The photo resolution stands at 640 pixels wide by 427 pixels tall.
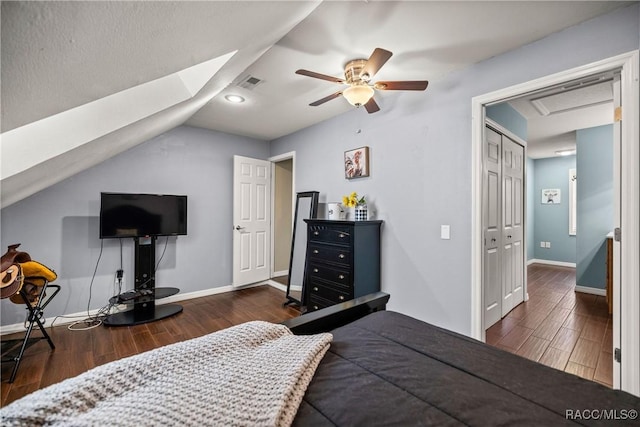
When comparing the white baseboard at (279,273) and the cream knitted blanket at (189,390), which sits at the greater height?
the cream knitted blanket at (189,390)

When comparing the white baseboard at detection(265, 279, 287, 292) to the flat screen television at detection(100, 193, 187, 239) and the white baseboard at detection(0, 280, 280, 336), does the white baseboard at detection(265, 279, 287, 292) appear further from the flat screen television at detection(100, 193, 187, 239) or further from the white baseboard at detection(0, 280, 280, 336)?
the flat screen television at detection(100, 193, 187, 239)

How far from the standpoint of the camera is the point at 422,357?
101 cm

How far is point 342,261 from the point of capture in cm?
280

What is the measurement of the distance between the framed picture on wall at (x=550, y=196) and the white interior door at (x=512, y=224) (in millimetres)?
3455

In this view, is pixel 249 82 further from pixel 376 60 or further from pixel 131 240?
A: pixel 131 240

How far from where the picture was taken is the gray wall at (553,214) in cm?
579

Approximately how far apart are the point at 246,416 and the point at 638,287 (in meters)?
2.28

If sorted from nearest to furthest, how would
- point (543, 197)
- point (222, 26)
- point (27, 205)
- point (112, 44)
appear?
1. point (112, 44)
2. point (222, 26)
3. point (27, 205)
4. point (543, 197)

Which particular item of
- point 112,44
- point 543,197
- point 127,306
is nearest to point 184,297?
point 127,306

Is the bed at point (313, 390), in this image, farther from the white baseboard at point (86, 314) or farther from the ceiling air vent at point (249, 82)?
the white baseboard at point (86, 314)

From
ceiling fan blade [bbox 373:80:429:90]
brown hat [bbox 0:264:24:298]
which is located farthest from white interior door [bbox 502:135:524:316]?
brown hat [bbox 0:264:24:298]

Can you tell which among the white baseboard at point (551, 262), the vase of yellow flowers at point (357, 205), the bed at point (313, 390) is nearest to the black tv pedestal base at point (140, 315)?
the vase of yellow flowers at point (357, 205)

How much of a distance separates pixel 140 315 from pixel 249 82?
291 centimetres

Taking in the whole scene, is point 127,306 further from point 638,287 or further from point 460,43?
point 638,287
